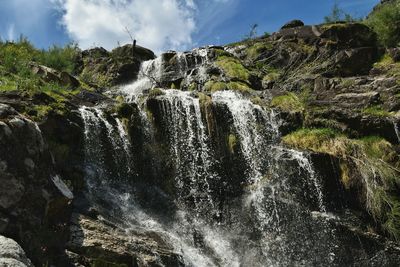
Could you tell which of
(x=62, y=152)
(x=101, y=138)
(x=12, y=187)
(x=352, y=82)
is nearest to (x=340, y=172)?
(x=352, y=82)

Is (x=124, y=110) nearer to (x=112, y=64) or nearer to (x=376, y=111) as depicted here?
(x=376, y=111)

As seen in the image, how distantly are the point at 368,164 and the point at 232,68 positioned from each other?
37.9 feet

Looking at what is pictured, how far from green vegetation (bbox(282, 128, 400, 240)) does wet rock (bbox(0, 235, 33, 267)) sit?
11160 mm

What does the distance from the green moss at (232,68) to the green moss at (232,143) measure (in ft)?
24.7

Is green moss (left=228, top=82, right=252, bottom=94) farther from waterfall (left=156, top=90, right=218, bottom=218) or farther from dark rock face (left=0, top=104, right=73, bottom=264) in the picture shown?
dark rock face (left=0, top=104, right=73, bottom=264)

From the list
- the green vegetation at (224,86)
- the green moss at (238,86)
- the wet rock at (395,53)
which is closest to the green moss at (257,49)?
the green moss at (238,86)

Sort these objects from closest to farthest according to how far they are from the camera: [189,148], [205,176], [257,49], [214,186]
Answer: [214,186] < [205,176] < [189,148] < [257,49]

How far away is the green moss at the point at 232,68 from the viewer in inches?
937

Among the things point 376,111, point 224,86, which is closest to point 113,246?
point 376,111

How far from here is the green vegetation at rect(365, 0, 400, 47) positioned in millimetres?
26719

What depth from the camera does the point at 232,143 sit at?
16.4 m

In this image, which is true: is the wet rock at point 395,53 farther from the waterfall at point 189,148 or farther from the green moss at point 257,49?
the waterfall at point 189,148

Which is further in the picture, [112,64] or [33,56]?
[112,64]

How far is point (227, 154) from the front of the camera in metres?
16.2
